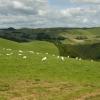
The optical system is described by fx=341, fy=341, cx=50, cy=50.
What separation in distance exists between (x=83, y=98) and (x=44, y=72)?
45.9 ft

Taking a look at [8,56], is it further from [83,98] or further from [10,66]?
[83,98]

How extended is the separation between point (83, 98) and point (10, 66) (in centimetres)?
1800

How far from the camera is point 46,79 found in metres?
39.1

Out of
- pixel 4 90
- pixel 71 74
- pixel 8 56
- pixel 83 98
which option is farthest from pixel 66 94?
pixel 8 56

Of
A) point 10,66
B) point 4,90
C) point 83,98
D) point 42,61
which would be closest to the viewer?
point 83,98

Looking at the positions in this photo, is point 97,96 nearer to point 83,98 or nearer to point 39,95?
point 83,98

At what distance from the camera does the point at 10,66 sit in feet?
148

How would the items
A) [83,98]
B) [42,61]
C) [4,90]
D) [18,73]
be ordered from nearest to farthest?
[83,98] → [4,90] → [18,73] → [42,61]

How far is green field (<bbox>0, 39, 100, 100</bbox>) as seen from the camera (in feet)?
99.8

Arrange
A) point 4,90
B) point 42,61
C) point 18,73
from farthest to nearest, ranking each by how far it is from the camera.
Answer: point 42,61 < point 18,73 < point 4,90

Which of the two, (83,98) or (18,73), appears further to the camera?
(18,73)

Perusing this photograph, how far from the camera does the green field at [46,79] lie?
3041cm

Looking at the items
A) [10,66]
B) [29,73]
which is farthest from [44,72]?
[10,66]

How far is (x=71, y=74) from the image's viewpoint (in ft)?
137
